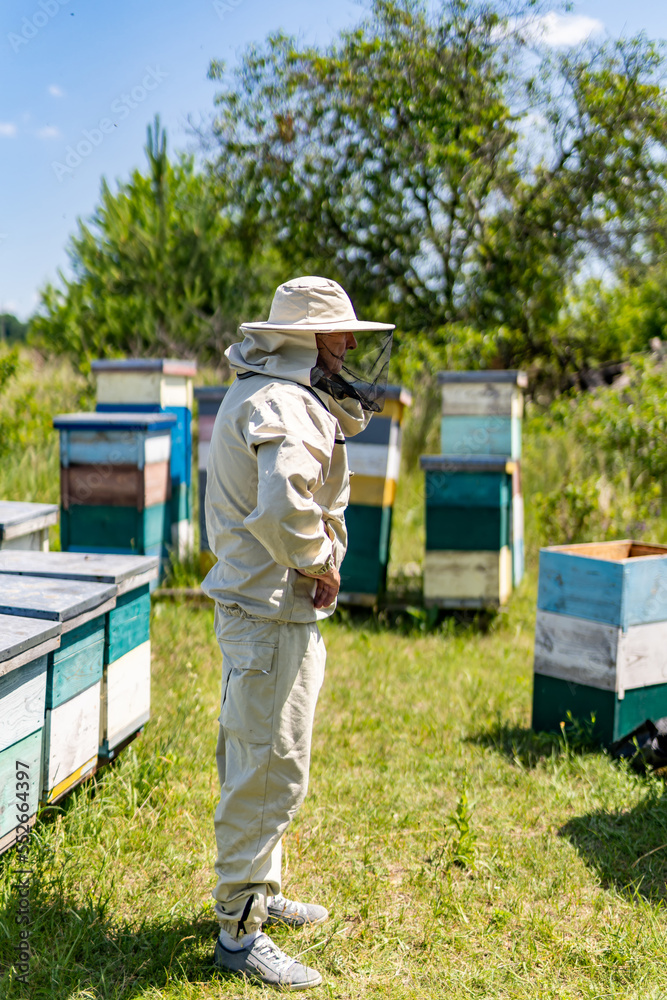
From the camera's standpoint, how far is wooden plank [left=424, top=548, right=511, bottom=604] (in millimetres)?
4574

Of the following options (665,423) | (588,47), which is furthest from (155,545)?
(588,47)

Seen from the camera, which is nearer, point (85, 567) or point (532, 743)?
point (85, 567)

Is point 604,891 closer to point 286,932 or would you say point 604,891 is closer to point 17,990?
point 286,932

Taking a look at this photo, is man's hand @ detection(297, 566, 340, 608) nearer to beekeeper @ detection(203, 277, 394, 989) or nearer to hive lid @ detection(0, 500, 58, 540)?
beekeeper @ detection(203, 277, 394, 989)

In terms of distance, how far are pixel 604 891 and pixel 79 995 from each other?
1.41 m

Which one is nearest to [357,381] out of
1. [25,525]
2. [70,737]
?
[70,737]

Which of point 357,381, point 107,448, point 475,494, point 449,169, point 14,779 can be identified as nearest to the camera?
point 14,779

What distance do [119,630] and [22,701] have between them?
22.0 inches

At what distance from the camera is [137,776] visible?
2.72 metres

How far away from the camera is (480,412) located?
4879 mm

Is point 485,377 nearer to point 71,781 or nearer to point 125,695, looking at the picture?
point 125,695

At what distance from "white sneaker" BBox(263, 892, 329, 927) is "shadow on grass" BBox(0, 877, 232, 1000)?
15 centimetres

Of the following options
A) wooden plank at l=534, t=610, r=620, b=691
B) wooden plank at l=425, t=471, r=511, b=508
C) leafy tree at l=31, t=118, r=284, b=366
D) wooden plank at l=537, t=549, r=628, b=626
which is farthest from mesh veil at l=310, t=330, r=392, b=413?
leafy tree at l=31, t=118, r=284, b=366

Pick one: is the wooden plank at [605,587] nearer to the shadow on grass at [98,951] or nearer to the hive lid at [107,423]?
the shadow on grass at [98,951]
